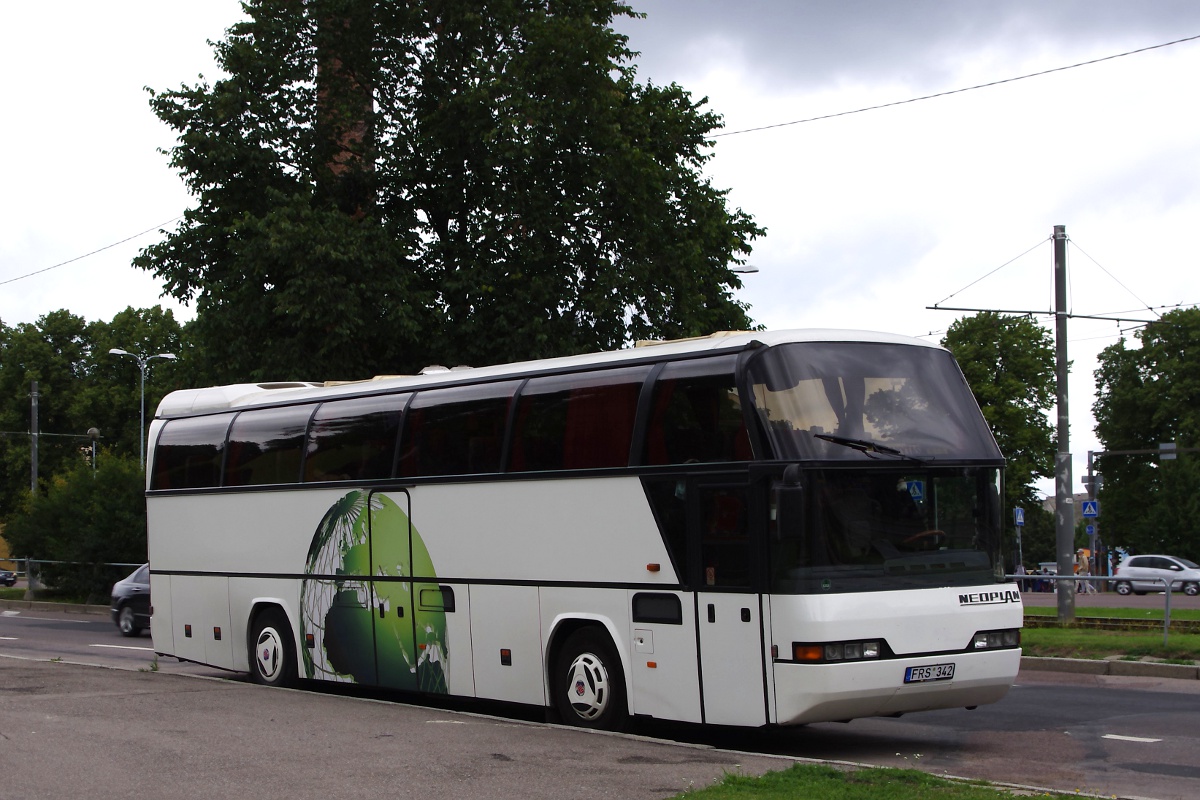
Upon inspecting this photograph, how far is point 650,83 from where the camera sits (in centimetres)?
2927

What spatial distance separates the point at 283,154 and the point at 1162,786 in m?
22.4

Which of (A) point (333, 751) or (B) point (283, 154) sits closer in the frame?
(A) point (333, 751)

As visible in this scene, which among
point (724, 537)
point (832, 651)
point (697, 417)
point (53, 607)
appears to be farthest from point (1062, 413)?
point (53, 607)

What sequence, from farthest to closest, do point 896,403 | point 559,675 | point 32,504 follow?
1. point 32,504
2. point 559,675
3. point 896,403

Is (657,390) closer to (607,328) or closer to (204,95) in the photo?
(607,328)

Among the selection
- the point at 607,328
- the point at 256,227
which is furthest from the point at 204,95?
the point at 607,328

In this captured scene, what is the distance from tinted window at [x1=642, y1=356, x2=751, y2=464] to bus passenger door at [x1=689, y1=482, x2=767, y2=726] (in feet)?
0.99

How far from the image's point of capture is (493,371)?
44.6 feet

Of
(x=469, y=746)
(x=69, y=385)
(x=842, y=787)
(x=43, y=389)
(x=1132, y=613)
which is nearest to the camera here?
(x=842, y=787)

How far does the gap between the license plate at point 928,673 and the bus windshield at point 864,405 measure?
1.59 meters

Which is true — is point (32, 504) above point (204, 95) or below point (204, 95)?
below

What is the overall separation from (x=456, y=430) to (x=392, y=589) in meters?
1.95

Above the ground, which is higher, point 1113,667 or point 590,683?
point 590,683

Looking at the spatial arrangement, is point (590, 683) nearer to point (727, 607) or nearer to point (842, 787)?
point (727, 607)
